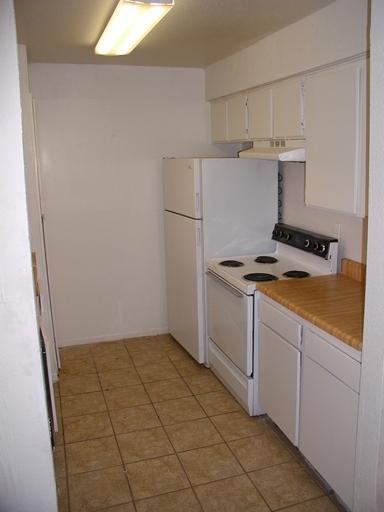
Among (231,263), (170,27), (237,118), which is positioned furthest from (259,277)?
(170,27)

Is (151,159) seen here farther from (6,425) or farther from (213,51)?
(6,425)

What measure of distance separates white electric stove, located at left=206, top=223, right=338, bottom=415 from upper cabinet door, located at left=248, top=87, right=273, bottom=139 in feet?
2.41

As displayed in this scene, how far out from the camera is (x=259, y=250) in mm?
3818

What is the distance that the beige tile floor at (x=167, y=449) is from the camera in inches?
94.9

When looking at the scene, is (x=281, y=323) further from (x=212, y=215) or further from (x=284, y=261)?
(x=212, y=215)

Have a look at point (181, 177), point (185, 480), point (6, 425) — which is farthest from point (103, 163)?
point (6, 425)

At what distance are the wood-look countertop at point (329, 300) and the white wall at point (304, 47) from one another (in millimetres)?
1240

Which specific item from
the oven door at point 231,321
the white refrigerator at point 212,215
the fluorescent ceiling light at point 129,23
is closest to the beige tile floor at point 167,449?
the oven door at point 231,321

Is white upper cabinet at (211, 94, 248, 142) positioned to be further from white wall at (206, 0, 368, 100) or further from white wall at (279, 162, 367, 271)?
white wall at (279, 162, 367, 271)

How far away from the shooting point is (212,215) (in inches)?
143

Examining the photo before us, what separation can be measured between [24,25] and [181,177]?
59.8 inches

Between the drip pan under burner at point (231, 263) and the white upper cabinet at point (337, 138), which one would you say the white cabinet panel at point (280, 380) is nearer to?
the drip pan under burner at point (231, 263)

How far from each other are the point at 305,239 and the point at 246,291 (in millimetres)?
702

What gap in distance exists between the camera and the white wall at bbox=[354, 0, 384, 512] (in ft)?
5.76
